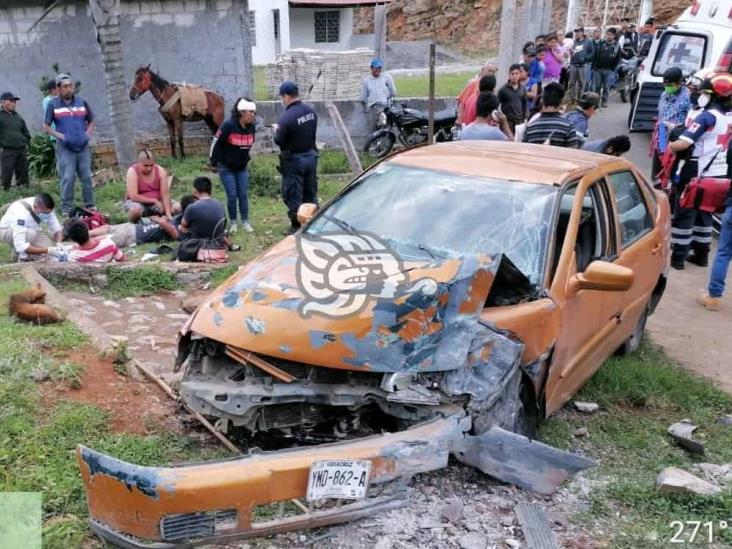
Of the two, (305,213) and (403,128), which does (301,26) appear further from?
(305,213)

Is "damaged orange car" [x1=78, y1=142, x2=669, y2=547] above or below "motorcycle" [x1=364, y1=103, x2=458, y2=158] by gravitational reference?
above

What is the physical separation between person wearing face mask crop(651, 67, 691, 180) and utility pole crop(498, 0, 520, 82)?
13.6 feet

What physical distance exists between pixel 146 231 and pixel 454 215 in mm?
5349

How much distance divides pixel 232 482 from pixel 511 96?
8.06 metres

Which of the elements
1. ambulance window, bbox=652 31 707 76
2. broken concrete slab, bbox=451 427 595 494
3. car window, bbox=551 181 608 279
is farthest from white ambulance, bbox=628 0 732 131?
broken concrete slab, bbox=451 427 595 494

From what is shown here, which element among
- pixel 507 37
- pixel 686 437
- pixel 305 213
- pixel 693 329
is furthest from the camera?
pixel 507 37

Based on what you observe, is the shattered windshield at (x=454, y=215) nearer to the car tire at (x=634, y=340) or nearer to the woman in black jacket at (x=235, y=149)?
the car tire at (x=634, y=340)

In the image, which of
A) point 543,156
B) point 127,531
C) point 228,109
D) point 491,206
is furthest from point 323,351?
point 228,109

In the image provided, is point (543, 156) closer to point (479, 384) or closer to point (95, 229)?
point (479, 384)

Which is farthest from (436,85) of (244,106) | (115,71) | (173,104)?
(244,106)

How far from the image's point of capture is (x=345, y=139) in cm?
1262

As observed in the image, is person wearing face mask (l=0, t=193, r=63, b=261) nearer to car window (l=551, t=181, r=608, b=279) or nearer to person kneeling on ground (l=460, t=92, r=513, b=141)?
person kneeling on ground (l=460, t=92, r=513, b=141)

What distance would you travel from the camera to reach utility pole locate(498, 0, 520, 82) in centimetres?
1255

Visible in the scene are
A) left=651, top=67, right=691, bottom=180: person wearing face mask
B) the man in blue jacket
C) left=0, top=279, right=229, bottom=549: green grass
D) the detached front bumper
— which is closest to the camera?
the detached front bumper
